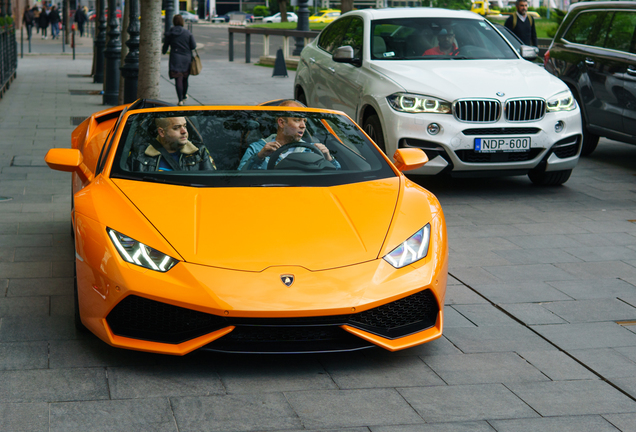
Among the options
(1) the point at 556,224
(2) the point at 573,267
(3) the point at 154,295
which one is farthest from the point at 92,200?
(1) the point at 556,224

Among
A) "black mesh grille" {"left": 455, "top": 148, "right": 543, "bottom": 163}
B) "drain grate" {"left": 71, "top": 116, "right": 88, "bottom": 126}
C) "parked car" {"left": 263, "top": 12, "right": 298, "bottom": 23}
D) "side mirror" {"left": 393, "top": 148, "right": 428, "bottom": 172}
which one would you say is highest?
"parked car" {"left": 263, "top": 12, "right": 298, "bottom": 23}

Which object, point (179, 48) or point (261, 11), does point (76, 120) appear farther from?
point (261, 11)

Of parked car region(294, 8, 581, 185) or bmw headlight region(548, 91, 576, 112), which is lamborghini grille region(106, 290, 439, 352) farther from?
bmw headlight region(548, 91, 576, 112)

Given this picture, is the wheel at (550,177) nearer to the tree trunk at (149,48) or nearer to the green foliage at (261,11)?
the tree trunk at (149,48)

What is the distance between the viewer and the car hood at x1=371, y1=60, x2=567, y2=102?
7797 mm

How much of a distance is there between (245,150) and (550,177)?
4.53 m

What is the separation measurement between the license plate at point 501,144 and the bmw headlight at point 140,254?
182 inches

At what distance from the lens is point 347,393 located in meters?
3.59

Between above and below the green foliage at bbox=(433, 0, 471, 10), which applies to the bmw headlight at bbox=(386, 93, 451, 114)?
below

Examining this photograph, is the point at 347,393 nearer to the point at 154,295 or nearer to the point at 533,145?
the point at 154,295

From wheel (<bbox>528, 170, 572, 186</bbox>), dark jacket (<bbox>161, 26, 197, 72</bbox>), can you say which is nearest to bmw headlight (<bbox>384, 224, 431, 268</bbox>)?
wheel (<bbox>528, 170, 572, 186</bbox>)

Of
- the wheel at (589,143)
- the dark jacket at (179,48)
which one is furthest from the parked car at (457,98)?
the dark jacket at (179,48)

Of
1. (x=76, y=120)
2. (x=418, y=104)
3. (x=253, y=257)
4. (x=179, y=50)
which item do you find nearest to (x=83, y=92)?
(x=179, y=50)

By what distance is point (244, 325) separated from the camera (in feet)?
11.8
